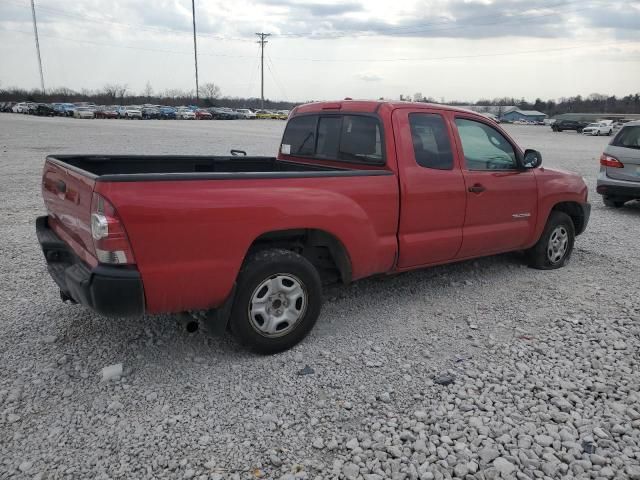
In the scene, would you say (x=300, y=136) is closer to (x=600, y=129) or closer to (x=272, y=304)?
(x=272, y=304)

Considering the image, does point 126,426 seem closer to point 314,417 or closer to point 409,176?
point 314,417

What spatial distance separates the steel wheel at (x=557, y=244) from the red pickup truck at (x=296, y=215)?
8 centimetres

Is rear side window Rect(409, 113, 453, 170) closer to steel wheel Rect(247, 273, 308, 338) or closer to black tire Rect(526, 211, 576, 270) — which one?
steel wheel Rect(247, 273, 308, 338)

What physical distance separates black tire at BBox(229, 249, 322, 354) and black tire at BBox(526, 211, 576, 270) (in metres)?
3.20

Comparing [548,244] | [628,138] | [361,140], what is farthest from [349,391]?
[628,138]

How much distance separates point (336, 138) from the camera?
4941mm

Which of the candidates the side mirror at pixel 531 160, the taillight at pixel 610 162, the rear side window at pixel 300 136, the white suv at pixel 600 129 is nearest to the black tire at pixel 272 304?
the rear side window at pixel 300 136

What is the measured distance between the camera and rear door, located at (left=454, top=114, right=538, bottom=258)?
4.97 meters

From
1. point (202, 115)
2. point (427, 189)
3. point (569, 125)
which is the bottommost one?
point (202, 115)

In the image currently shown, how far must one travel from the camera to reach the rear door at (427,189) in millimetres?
4453

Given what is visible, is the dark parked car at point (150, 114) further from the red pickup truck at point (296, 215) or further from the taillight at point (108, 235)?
the taillight at point (108, 235)

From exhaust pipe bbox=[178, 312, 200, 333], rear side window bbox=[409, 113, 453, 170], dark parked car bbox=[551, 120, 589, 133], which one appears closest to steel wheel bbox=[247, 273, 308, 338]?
exhaust pipe bbox=[178, 312, 200, 333]

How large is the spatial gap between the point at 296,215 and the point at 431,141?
5.56ft

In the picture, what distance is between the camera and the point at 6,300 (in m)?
4.75
